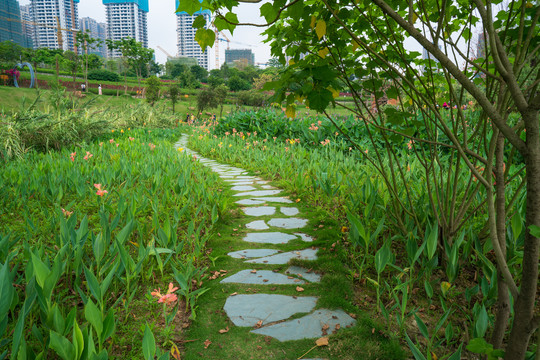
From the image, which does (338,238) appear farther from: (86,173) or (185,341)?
(86,173)

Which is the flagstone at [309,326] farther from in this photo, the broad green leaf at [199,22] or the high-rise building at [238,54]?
the high-rise building at [238,54]

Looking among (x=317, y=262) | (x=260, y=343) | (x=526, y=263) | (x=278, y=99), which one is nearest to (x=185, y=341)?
(x=260, y=343)

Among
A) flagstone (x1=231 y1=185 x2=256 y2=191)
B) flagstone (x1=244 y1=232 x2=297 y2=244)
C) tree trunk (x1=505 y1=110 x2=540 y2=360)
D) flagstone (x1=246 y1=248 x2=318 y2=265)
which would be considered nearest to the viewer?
tree trunk (x1=505 y1=110 x2=540 y2=360)

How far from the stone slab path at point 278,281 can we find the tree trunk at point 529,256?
0.72 m

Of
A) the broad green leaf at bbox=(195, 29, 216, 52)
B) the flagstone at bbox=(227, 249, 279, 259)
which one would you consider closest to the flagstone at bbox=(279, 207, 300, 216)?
the flagstone at bbox=(227, 249, 279, 259)

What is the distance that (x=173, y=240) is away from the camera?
1.88 metres

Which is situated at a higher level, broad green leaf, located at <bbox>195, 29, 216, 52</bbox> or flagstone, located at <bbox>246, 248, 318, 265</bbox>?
broad green leaf, located at <bbox>195, 29, 216, 52</bbox>

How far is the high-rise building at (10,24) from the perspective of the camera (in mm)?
107012

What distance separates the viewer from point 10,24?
4400 inches

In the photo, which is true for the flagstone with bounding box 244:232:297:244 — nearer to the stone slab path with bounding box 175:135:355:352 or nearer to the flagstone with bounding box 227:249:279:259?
the stone slab path with bounding box 175:135:355:352

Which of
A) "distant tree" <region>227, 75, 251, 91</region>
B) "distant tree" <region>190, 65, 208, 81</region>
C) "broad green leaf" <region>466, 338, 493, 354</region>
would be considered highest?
"distant tree" <region>190, 65, 208, 81</region>

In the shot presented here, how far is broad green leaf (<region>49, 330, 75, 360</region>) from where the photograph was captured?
3.13 ft

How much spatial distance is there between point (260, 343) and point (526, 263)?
3.33ft

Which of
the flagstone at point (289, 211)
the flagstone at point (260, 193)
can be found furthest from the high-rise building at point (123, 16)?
the flagstone at point (289, 211)
